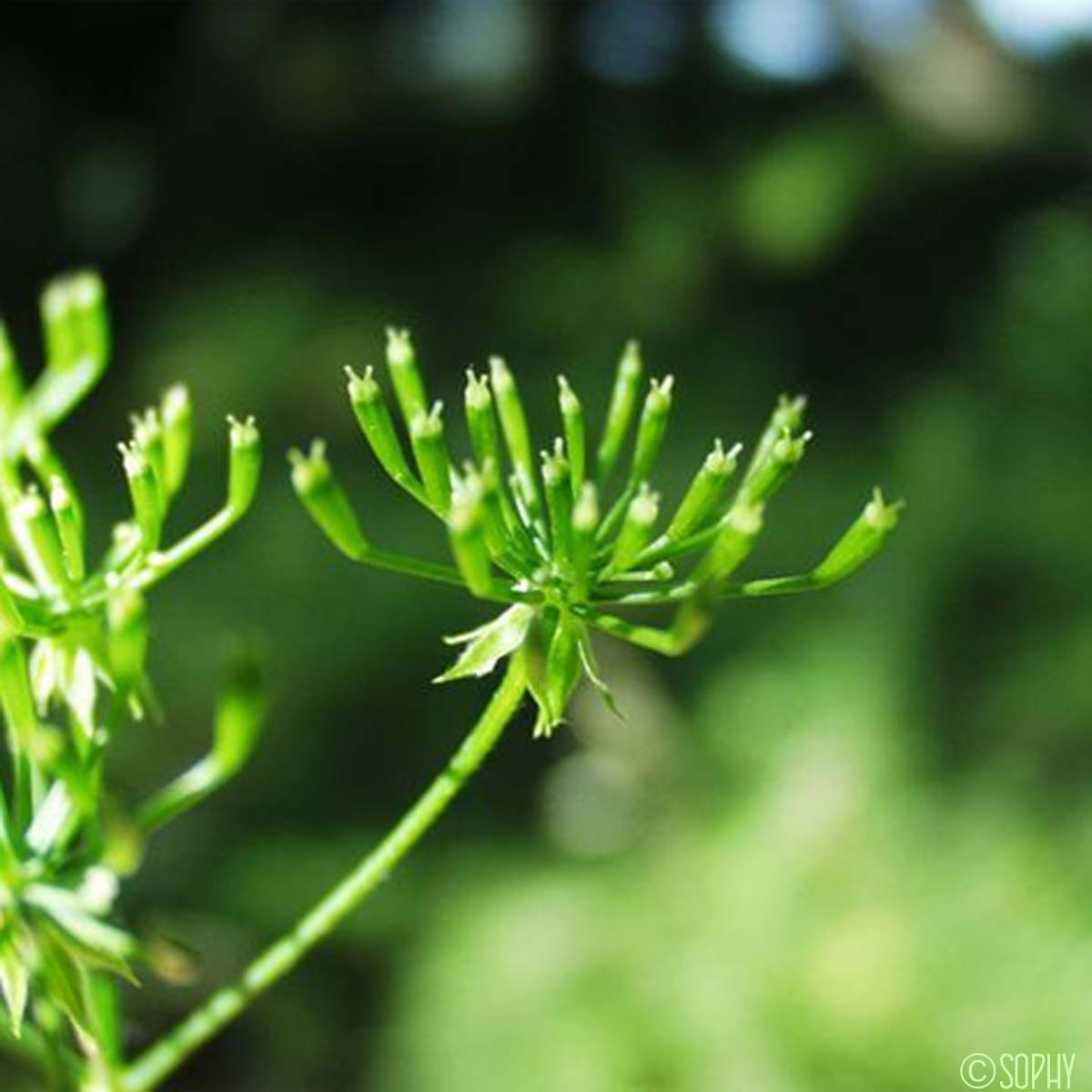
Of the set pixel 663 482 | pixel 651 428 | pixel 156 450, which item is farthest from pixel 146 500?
pixel 663 482

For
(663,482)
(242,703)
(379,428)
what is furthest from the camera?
(663,482)

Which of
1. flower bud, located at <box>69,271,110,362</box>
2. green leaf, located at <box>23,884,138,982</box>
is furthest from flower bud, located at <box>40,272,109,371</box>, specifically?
green leaf, located at <box>23,884,138,982</box>

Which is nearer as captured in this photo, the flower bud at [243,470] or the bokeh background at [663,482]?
the flower bud at [243,470]

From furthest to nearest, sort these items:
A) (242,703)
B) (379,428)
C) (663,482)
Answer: (663,482) < (379,428) < (242,703)

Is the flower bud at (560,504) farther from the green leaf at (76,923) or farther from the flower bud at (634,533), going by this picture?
the green leaf at (76,923)

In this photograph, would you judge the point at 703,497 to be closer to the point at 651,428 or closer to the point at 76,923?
the point at 651,428

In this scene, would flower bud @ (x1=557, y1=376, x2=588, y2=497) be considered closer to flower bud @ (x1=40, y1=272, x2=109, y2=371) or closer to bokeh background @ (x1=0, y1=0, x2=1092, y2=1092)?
flower bud @ (x1=40, y1=272, x2=109, y2=371)

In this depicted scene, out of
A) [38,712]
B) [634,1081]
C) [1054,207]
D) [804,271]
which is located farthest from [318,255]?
[38,712]

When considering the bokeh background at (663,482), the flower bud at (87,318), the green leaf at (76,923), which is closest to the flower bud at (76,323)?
the flower bud at (87,318)
